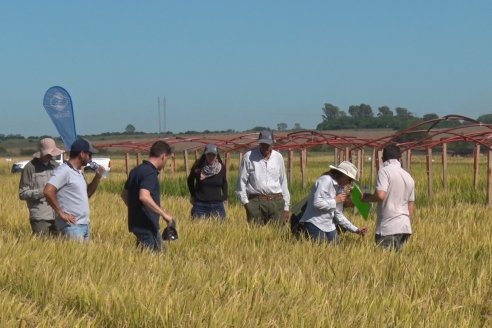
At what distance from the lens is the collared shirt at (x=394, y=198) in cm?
760

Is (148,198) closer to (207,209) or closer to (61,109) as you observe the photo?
(207,209)

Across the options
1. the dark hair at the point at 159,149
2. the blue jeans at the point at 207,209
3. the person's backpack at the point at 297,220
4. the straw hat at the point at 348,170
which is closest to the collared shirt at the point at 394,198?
the straw hat at the point at 348,170

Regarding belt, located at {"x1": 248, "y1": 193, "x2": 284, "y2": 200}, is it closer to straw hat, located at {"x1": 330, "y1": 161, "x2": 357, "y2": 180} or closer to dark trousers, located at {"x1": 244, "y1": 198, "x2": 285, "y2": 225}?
dark trousers, located at {"x1": 244, "y1": 198, "x2": 285, "y2": 225}

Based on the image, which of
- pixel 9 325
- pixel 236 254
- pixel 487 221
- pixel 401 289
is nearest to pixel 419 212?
pixel 487 221

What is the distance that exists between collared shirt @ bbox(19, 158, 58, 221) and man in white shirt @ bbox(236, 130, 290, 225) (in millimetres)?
2183

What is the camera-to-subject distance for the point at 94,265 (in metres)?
5.89

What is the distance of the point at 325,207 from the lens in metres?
7.89

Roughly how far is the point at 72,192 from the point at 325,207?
88.5 inches

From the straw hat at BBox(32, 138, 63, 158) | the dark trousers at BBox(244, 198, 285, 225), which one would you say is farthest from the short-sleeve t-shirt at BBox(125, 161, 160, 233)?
the dark trousers at BBox(244, 198, 285, 225)

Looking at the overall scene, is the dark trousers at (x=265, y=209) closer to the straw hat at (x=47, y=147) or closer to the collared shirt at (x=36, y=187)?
the collared shirt at (x=36, y=187)

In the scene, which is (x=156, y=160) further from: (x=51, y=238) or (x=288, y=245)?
(x=288, y=245)

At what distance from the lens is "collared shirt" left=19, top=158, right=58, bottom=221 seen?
786 cm

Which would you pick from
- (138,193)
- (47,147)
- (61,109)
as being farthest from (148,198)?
(61,109)

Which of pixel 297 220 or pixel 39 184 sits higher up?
pixel 39 184
